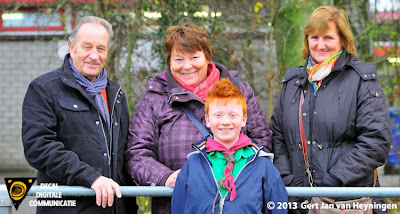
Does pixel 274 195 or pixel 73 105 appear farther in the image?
pixel 73 105

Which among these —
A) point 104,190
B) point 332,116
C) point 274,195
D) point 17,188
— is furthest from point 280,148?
point 17,188

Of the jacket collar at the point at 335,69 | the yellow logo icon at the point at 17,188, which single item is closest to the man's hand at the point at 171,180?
the yellow logo icon at the point at 17,188

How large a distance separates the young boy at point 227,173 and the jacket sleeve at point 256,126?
38 cm

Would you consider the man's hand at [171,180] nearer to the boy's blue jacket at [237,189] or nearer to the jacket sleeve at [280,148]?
the boy's blue jacket at [237,189]

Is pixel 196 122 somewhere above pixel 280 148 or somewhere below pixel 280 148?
above

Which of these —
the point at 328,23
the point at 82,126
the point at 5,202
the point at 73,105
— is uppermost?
the point at 328,23

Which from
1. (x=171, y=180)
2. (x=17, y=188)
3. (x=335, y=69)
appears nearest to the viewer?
(x=17, y=188)

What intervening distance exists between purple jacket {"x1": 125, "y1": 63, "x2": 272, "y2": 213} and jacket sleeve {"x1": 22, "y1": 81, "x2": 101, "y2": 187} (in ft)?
1.03

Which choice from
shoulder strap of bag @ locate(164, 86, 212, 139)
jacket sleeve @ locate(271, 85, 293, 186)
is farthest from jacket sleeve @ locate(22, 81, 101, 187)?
jacket sleeve @ locate(271, 85, 293, 186)

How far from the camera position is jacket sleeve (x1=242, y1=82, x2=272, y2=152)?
358 centimetres

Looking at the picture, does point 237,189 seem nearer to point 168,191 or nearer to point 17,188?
point 168,191

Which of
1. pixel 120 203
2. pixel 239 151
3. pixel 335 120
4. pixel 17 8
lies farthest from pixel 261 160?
pixel 17 8

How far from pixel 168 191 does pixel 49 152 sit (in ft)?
2.24

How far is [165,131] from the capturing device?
3512 mm
